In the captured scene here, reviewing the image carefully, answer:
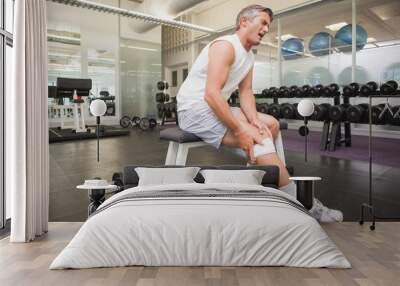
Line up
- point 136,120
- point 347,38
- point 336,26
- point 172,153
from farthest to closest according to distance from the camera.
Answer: point 347,38 < point 336,26 < point 136,120 < point 172,153

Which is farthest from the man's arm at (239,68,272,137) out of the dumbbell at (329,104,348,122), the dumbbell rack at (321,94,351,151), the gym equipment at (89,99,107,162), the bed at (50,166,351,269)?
the bed at (50,166,351,269)

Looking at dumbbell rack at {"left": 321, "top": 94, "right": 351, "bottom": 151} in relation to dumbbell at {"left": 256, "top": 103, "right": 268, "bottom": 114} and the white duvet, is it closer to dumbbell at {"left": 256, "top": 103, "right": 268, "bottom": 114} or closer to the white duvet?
dumbbell at {"left": 256, "top": 103, "right": 268, "bottom": 114}

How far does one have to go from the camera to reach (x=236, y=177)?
11.4ft

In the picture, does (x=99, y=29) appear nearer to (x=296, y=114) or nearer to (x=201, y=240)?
(x=296, y=114)

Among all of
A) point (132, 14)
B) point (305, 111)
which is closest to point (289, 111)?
point (305, 111)

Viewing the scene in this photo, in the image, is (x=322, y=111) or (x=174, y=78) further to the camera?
(x=322, y=111)

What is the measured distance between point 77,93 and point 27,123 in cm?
76

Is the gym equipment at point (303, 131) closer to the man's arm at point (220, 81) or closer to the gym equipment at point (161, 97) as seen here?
the man's arm at point (220, 81)

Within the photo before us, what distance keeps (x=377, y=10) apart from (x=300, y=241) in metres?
3.40

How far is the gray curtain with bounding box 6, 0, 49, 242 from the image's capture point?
3.14 m

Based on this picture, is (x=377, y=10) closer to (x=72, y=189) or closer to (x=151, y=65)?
(x=151, y=65)

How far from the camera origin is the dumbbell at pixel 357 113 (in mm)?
4414

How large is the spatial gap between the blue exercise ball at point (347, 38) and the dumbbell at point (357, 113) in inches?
31.6

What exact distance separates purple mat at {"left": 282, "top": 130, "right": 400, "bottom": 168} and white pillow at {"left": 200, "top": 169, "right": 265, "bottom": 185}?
66 centimetres
